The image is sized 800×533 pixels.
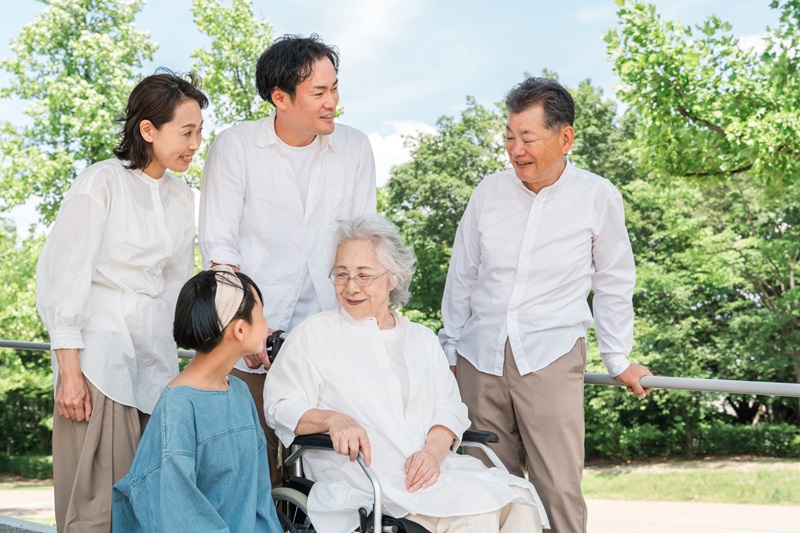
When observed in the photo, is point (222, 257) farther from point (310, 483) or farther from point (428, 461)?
point (428, 461)

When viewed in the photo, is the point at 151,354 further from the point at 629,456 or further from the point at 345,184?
the point at 629,456

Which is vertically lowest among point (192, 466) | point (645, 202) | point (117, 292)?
point (192, 466)

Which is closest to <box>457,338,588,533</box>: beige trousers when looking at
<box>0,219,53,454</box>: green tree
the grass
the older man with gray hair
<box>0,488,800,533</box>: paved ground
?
the older man with gray hair

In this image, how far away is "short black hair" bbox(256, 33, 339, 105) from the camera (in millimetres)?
2320

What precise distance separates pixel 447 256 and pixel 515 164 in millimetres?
13576

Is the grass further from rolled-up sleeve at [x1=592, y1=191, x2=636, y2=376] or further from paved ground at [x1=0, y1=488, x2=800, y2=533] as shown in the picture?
rolled-up sleeve at [x1=592, y1=191, x2=636, y2=376]

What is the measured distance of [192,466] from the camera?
180 centimetres

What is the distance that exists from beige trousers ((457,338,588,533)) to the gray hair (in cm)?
39

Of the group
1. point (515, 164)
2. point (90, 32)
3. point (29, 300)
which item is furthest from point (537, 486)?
point (90, 32)

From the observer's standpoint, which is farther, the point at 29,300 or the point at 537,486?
the point at 29,300

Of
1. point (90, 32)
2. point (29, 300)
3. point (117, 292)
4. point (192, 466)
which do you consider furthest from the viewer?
point (90, 32)

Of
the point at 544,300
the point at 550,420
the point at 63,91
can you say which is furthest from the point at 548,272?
the point at 63,91

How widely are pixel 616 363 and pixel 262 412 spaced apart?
977 millimetres

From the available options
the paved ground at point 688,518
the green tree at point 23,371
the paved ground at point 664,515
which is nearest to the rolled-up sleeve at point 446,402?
the paved ground at point 688,518
